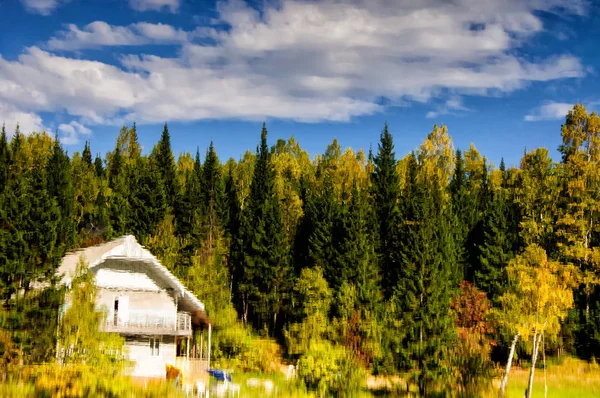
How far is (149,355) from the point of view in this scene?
36.2 metres

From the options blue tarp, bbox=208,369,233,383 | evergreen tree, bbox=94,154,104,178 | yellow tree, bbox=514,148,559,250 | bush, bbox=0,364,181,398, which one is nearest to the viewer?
bush, bbox=0,364,181,398

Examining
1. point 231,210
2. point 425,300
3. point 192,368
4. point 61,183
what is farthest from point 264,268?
point 61,183

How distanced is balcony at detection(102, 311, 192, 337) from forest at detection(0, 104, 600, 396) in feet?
17.5

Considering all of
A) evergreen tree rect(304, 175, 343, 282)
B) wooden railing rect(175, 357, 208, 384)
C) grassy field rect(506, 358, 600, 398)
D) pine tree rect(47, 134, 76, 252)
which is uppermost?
Result: pine tree rect(47, 134, 76, 252)

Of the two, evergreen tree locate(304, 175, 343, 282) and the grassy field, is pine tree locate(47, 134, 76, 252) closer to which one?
evergreen tree locate(304, 175, 343, 282)

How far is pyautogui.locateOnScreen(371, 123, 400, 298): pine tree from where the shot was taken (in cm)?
5744

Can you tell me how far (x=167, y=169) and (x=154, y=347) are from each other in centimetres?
4396

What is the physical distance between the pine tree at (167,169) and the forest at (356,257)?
35 cm

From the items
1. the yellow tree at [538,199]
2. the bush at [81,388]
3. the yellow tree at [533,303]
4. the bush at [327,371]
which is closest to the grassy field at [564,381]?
the yellow tree at [533,303]

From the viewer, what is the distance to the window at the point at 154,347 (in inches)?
1433

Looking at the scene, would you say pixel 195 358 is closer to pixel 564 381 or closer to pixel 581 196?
pixel 564 381

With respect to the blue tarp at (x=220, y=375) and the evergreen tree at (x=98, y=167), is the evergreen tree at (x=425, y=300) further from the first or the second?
the evergreen tree at (x=98, y=167)

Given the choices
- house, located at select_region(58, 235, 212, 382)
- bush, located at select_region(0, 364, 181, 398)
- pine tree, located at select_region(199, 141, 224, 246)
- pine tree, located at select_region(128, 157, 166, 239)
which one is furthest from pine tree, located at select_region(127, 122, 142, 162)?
bush, located at select_region(0, 364, 181, 398)

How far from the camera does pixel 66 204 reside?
61.2 metres
